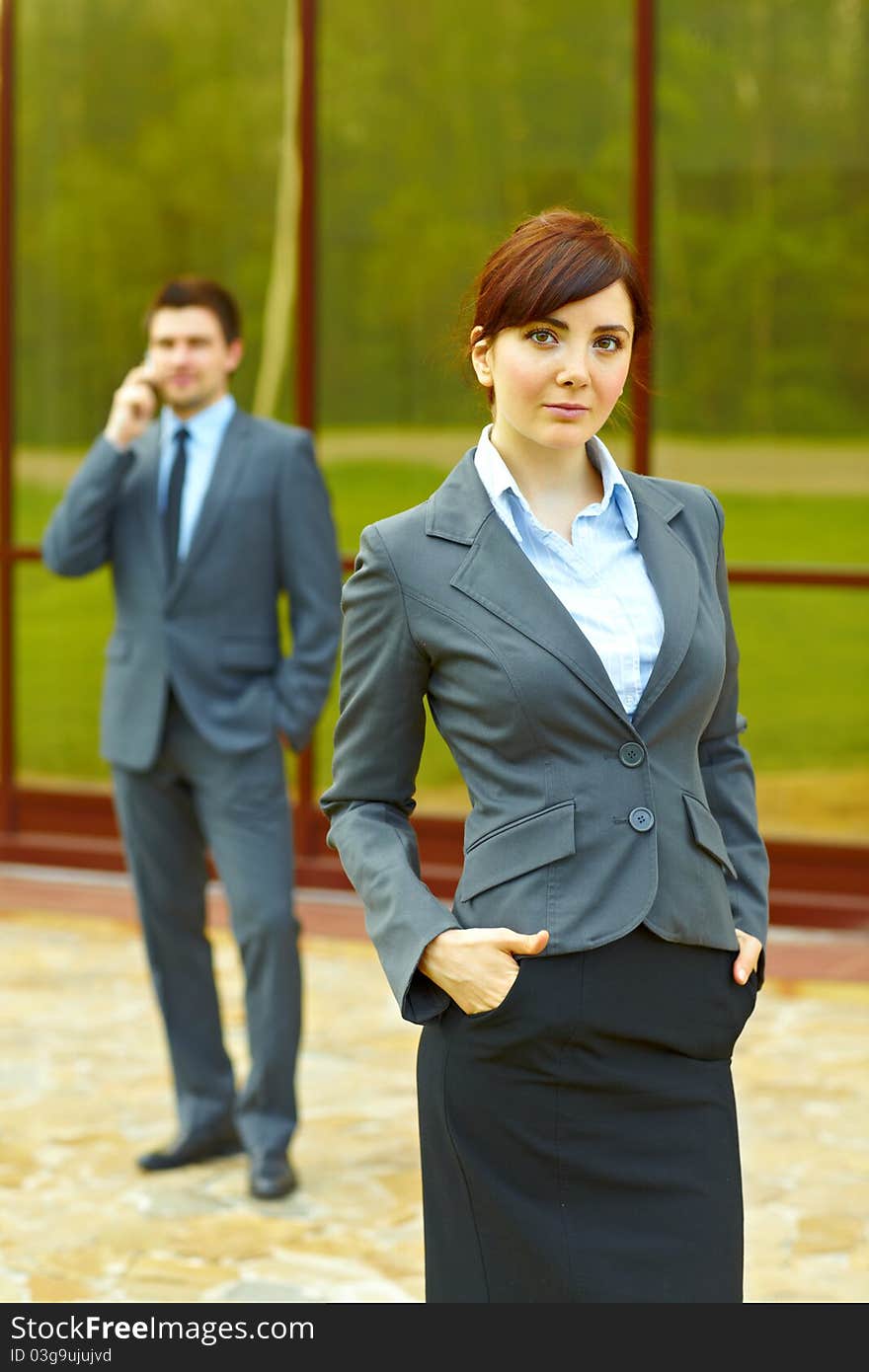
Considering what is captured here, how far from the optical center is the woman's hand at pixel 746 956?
8.75 feet

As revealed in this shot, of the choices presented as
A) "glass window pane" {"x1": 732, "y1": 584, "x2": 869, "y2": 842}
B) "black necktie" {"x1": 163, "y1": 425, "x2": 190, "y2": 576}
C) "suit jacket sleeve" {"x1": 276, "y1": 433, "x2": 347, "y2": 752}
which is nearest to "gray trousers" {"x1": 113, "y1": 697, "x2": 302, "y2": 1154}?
"suit jacket sleeve" {"x1": 276, "y1": 433, "x2": 347, "y2": 752}

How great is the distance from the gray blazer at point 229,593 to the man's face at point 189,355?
0.13 m

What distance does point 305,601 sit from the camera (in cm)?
486

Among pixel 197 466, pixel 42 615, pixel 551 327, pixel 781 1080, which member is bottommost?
pixel 781 1080

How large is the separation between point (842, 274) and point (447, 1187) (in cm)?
540

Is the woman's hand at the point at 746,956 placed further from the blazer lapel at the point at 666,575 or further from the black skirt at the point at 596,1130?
the blazer lapel at the point at 666,575

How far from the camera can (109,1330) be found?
365 centimetres

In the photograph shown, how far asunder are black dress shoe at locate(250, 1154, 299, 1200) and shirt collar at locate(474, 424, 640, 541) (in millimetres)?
2457

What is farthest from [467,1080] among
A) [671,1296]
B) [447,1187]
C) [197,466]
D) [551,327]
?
[197,466]

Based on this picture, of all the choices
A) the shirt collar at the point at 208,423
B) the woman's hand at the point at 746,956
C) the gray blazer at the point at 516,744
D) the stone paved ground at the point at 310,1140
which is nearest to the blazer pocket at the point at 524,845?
the gray blazer at the point at 516,744

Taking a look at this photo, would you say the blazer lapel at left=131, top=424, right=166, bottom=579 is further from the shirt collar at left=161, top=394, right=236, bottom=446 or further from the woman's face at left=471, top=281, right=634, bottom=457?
the woman's face at left=471, top=281, right=634, bottom=457

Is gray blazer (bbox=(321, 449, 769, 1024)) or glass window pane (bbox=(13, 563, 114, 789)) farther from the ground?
gray blazer (bbox=(321, 449, 769, 1024))

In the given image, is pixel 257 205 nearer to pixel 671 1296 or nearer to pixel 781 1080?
pixel 781 1080

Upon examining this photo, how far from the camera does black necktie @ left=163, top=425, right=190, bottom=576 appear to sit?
4957mm
